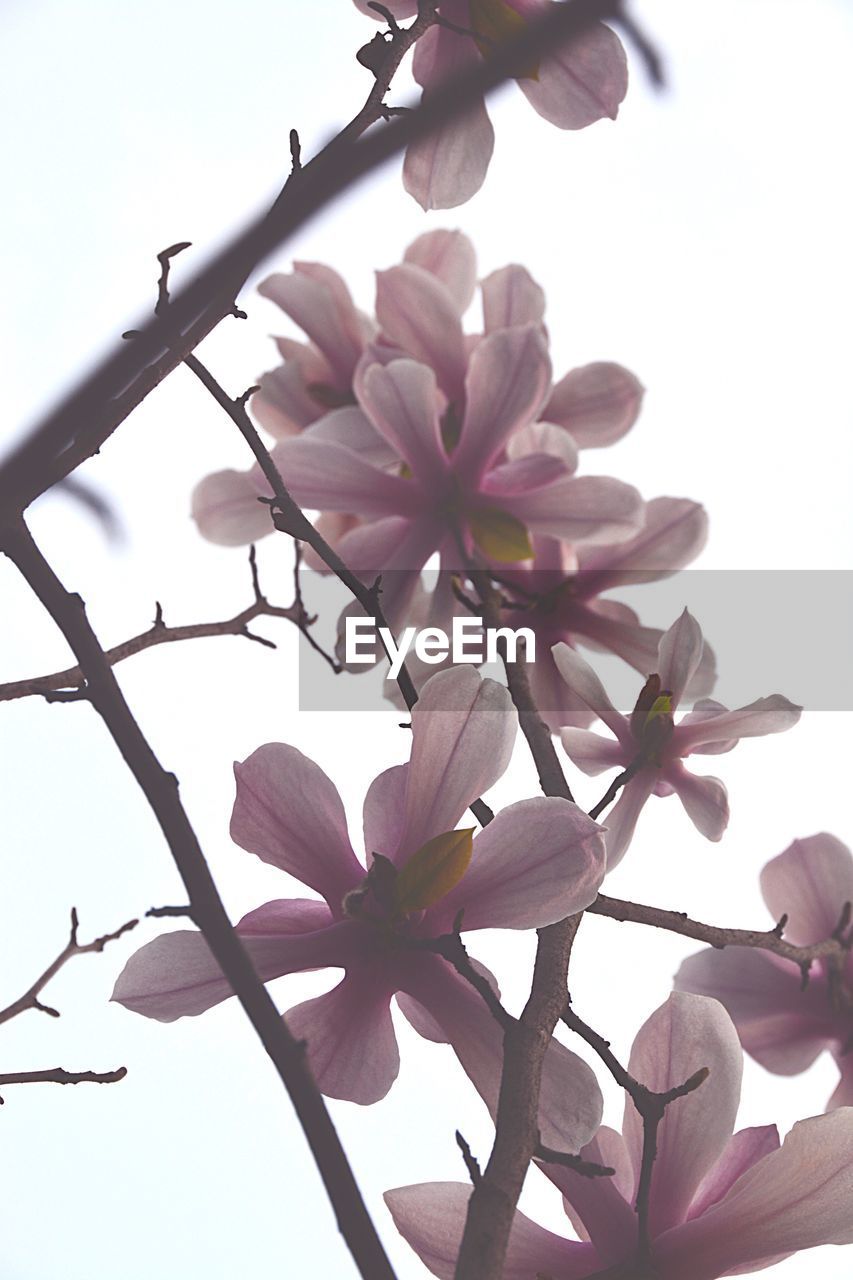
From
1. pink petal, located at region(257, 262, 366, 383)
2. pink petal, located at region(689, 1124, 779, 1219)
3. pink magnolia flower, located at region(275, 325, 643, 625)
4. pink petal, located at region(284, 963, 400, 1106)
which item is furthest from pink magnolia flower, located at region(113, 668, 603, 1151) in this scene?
pink petal, located at region(257, 262, 366, 383)

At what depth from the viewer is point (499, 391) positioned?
65cm

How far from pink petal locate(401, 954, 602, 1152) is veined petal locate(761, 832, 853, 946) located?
0.32 metres

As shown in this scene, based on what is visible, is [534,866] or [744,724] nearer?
[534,866]

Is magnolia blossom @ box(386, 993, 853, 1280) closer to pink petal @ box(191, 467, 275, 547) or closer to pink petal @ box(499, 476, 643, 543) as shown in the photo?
pink petal @ box(499, 476, 643, 543)

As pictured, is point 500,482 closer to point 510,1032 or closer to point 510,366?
point 510,366

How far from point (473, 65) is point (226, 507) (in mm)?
343

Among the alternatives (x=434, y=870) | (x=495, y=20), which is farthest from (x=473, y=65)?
(x=434, y=870)

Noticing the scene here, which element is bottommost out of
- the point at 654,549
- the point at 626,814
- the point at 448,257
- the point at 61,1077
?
the point at 61,1077

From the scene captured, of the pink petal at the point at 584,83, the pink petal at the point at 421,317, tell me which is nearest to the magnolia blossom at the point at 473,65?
the pink petal at the point at 584,83

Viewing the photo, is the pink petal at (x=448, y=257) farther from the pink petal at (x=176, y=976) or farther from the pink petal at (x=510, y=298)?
the pink petal at (x=176, y=976)

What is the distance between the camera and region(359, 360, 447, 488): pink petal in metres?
0.62

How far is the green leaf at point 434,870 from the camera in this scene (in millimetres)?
378

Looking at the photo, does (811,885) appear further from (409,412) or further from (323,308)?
(323,308)

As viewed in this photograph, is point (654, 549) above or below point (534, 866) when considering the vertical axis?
above
